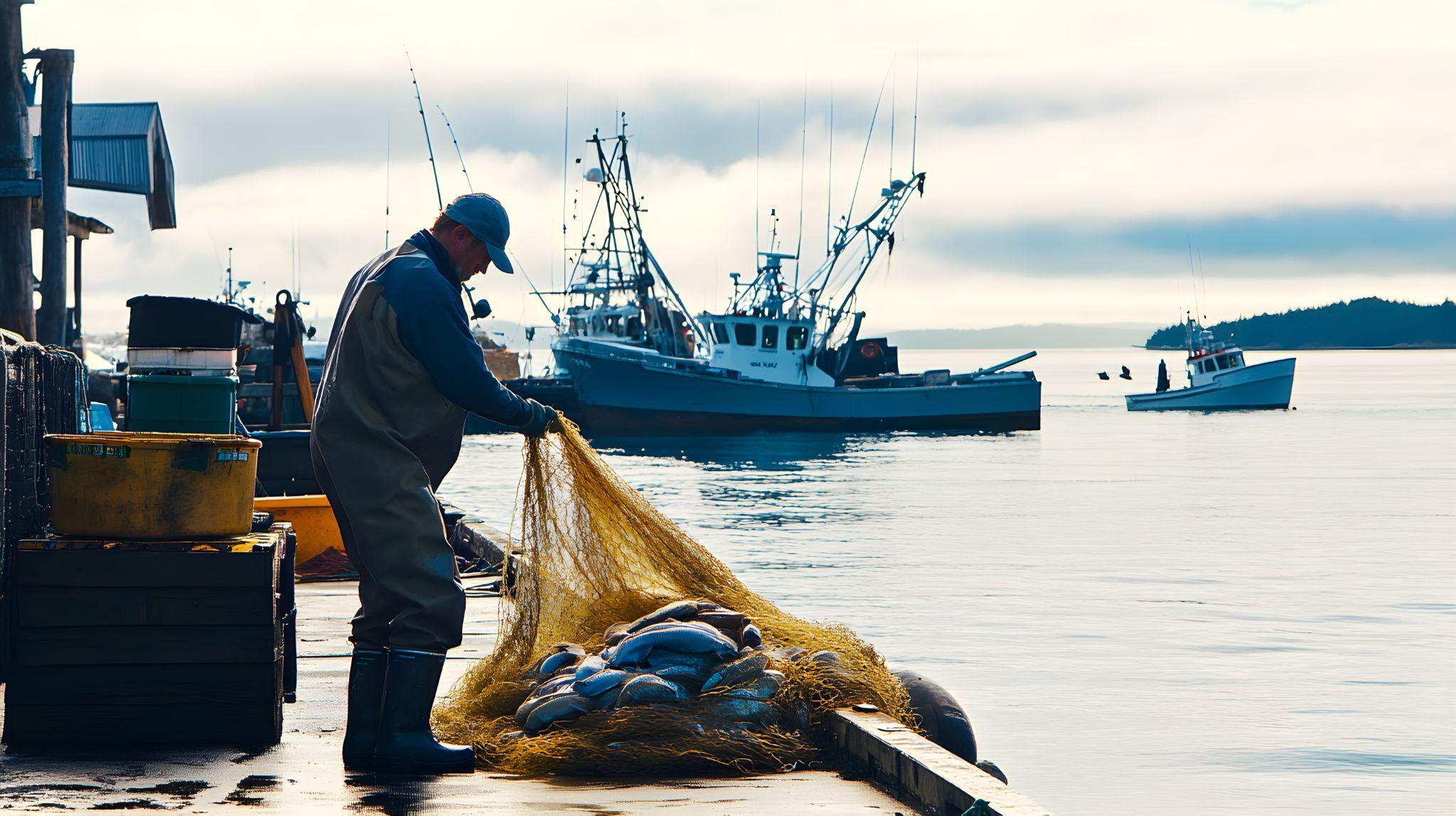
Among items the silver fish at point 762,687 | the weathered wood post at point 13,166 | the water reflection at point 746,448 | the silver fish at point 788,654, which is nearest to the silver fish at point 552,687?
the silver fish at point 762,687

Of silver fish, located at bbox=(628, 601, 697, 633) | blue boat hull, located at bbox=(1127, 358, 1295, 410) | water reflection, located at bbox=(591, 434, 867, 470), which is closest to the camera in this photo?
silver fish, located at bbox=(628, 601, 697, 633)

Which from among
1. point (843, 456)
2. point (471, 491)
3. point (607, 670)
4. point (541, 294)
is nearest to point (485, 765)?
point (607, 670)

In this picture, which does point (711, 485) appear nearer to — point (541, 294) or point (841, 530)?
point (841, 530)

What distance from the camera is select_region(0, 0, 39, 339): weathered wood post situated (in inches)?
300

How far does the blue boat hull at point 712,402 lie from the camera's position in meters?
41.0

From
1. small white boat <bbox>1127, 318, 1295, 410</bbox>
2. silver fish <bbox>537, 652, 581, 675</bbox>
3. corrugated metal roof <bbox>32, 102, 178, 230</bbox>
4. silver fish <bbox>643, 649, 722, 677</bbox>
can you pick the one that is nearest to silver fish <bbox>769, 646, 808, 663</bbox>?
silver fish <bbox>643, 649, 722, 677</bbox>

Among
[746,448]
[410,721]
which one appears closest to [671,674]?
Answer: [410,721]

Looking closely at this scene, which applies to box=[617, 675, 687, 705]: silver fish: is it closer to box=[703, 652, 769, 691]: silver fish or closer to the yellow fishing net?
the yellow fishing net

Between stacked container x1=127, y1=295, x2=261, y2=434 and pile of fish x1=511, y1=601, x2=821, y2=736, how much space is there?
1837mm

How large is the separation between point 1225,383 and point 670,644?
60.1 meters

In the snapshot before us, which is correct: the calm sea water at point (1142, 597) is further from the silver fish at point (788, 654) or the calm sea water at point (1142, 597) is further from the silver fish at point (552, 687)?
the silver fish at point (552, 687)

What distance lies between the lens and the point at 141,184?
1482 centimetres

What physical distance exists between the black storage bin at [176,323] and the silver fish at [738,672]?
387 cm

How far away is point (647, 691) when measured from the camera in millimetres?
4168
